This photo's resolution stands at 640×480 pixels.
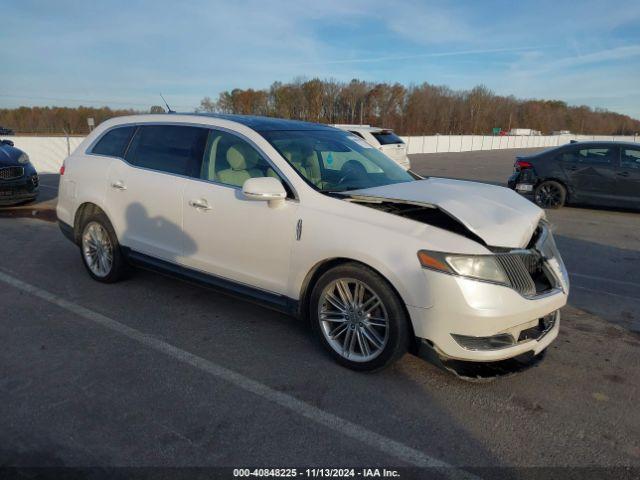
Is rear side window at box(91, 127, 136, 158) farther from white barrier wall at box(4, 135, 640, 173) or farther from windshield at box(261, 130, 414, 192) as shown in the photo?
white barrier wall at box(4, 135, 640, 173)

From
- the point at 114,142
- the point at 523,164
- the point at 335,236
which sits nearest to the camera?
the point at 335,236

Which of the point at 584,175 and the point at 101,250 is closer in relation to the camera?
the point at 101,250

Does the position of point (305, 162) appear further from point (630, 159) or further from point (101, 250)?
point (630, 159)

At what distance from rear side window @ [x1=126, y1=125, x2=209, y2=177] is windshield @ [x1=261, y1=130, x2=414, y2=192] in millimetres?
722

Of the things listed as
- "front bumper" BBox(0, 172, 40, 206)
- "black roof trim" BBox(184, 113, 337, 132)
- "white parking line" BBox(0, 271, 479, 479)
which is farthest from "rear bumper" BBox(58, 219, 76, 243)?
"front bumper" BBox(0, 172, 40, 206)

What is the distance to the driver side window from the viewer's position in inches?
160

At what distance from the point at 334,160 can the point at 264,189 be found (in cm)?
95

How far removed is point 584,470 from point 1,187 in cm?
1039

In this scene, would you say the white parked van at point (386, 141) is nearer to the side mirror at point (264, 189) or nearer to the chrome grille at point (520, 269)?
the side mirror at point (264, 189)

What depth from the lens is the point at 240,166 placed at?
13.7 feet

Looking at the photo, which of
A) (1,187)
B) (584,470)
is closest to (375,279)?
(584,470)

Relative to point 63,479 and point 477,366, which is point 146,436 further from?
point 477,366

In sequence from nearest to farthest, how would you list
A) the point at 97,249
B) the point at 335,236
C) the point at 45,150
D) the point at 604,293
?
the point at 335,236 < the point at 97,249 < the point at 604,293 < the point at 45,150

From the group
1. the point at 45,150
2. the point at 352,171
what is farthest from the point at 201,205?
the point at 45,150
